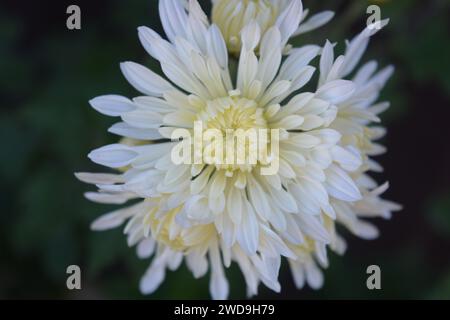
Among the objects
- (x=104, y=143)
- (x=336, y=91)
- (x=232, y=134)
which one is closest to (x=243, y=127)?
(x=232, y=134)

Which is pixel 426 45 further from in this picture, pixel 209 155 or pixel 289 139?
pixel 209 155

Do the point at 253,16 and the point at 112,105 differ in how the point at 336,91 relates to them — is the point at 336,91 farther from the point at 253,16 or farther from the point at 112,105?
the point at 112,105

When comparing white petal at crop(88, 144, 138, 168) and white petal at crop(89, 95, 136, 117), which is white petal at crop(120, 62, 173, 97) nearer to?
white petal at crop(89, 95, 136, 117)

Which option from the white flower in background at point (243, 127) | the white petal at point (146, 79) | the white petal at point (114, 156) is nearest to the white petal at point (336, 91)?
the white flower in background at point (243, 127)

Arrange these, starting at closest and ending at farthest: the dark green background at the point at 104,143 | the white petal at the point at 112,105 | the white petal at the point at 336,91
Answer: the white petal at the point at 336,91
the white petal at the point at 112,105
the dark green background at the point at 104,143

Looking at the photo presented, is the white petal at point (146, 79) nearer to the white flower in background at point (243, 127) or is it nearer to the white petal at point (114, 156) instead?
the white flower in background at point (243, 127)
